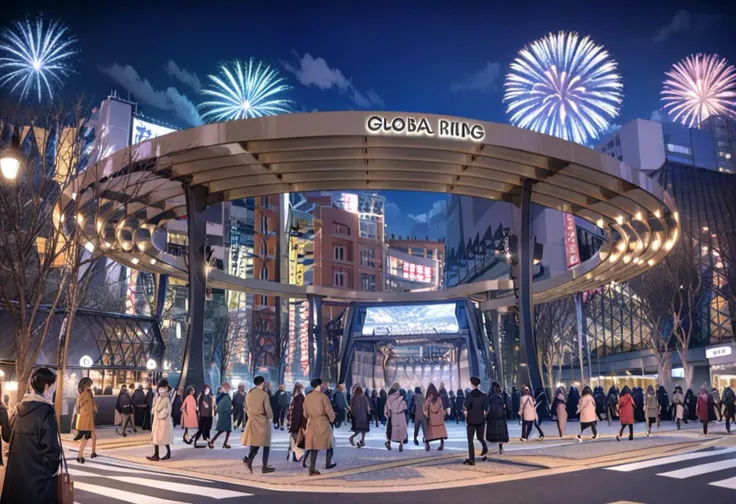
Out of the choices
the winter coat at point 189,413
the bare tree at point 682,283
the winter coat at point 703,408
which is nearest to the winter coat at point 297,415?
the winter coat at point 189,413

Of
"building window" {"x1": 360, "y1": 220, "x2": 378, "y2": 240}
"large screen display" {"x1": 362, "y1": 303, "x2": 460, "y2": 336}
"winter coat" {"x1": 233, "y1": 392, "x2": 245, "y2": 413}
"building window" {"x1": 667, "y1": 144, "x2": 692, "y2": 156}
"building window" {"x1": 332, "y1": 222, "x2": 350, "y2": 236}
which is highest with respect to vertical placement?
"building window" {"x1": 667, "y1": 144, "x2": 692, "y2": 156}

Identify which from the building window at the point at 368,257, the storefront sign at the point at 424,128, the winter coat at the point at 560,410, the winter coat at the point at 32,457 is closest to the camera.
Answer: the winter coat at the point at 32,457

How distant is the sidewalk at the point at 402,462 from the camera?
35.3 feet

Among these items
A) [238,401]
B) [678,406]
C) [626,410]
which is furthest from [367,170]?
[678,406]

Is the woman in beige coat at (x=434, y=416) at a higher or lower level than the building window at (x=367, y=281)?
lower

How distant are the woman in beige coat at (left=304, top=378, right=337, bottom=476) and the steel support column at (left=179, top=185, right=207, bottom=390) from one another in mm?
11068

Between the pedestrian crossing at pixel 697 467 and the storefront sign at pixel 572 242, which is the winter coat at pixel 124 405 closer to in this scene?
the pedestrian crossing at pixel 697 467

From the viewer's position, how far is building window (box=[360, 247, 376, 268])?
294ft

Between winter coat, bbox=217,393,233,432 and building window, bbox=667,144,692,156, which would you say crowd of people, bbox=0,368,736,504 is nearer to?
winter coat, bbox=217,393,233,432

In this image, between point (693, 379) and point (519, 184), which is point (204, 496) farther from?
point (693, 379)

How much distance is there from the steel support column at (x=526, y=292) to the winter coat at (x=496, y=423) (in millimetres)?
9136

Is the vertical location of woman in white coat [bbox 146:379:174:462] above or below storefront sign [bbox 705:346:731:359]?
below

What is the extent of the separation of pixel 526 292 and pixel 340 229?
62596mm

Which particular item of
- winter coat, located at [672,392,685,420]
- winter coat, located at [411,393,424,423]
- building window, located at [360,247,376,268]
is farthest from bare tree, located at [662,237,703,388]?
building window, located at [360,247,376,268]
